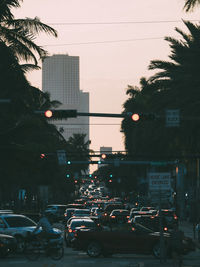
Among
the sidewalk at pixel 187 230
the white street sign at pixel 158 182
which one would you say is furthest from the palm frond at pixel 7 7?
the sidewalk at pixel 187 230

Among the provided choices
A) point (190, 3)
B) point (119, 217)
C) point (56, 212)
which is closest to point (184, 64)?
point (190, 3)

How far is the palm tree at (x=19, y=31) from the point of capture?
113 feet

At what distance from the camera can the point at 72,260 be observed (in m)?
27.0

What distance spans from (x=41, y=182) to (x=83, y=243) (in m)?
46.7

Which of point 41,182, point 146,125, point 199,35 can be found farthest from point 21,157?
point 41,182

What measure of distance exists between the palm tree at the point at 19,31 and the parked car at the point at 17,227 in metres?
8.72

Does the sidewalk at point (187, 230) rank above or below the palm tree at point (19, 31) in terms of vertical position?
→ below

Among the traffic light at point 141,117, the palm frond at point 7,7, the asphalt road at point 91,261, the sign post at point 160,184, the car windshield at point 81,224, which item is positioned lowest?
the asphalt road at point 91,261

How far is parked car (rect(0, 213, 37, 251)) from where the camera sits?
29514 mm

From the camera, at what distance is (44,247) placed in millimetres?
27312

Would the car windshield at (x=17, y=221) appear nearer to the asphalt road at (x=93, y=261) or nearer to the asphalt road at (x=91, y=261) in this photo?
the asphalt road at (x=93, y=261)

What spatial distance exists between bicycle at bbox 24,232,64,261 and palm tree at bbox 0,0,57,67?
10.8 m

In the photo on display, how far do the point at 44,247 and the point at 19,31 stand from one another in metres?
12.5

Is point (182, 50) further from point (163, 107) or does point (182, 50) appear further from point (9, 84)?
point (9, 84)
